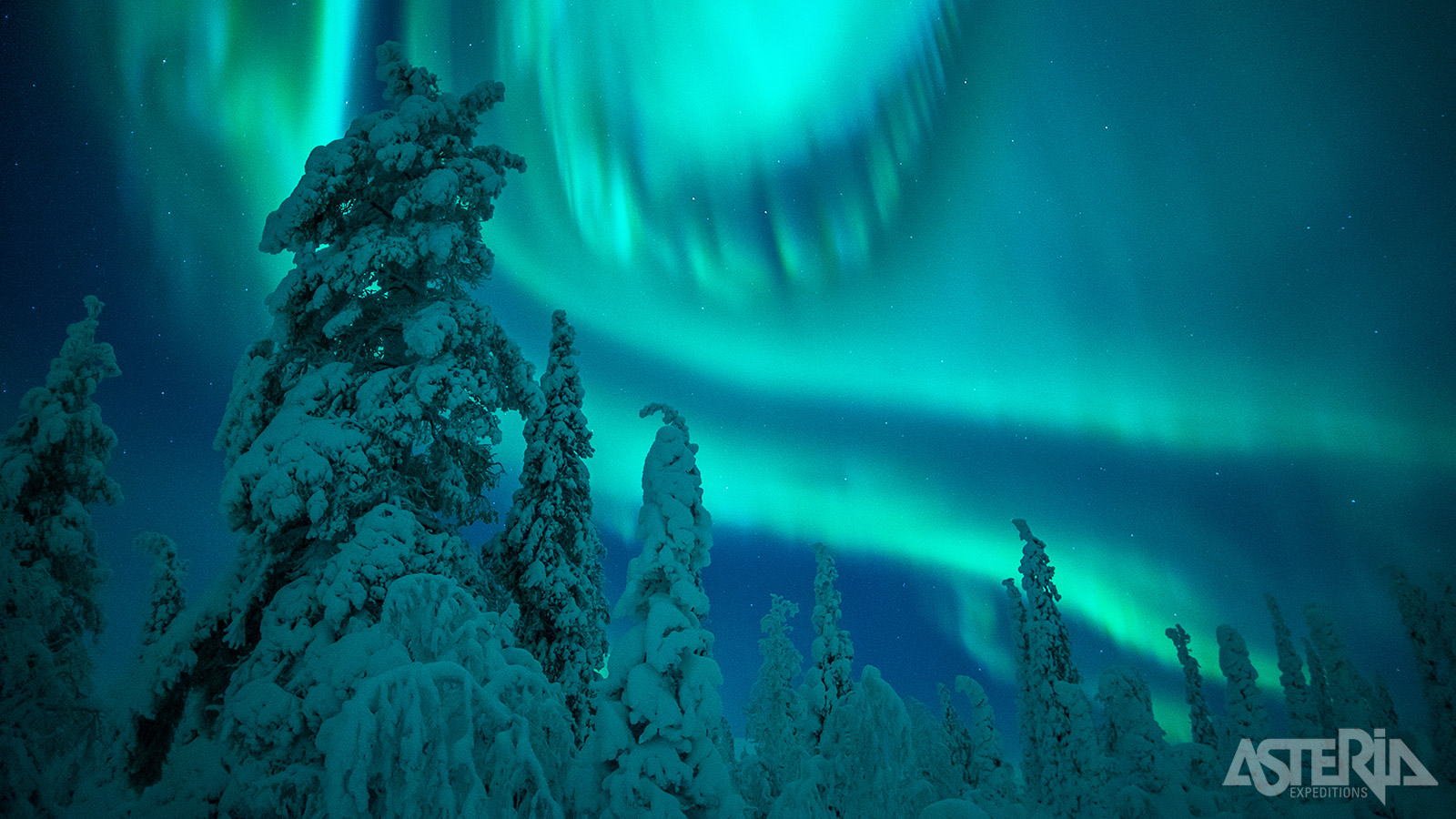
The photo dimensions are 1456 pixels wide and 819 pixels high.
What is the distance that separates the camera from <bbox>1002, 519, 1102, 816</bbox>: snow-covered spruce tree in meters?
29.7

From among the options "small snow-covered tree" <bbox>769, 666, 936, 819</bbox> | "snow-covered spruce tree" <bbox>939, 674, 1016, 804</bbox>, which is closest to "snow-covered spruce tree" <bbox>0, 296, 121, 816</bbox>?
"small snow-covered tree" <bbox>769, 666, 936, 819</bbox>

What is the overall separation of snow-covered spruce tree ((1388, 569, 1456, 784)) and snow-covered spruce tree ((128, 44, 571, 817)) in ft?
175

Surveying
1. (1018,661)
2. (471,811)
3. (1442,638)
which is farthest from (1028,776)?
(471,811)

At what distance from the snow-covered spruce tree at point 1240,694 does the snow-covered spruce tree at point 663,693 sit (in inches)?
1890

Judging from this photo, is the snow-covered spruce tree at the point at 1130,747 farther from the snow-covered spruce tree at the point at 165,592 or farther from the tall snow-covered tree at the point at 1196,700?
the snow-covered spruce tree at the point at 165,592

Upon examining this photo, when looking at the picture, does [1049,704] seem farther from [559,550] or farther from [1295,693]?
[1295,693]

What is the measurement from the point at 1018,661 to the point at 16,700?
36.3 m

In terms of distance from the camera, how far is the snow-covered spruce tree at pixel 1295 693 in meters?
48.2

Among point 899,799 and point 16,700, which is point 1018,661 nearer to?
point 899,799

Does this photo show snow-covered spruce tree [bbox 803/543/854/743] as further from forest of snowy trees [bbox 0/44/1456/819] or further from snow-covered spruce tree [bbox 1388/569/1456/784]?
snow-covered spruce tree [bbox 1388/569/1456/784]

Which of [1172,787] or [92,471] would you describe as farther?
[1172,787]

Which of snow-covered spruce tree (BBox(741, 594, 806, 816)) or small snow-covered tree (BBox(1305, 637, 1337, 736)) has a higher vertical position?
small snow-covered tree (BBox(1305, 637, 1337, 736))

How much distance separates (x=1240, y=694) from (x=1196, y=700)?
7.81 metres

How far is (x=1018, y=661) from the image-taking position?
3434cm
